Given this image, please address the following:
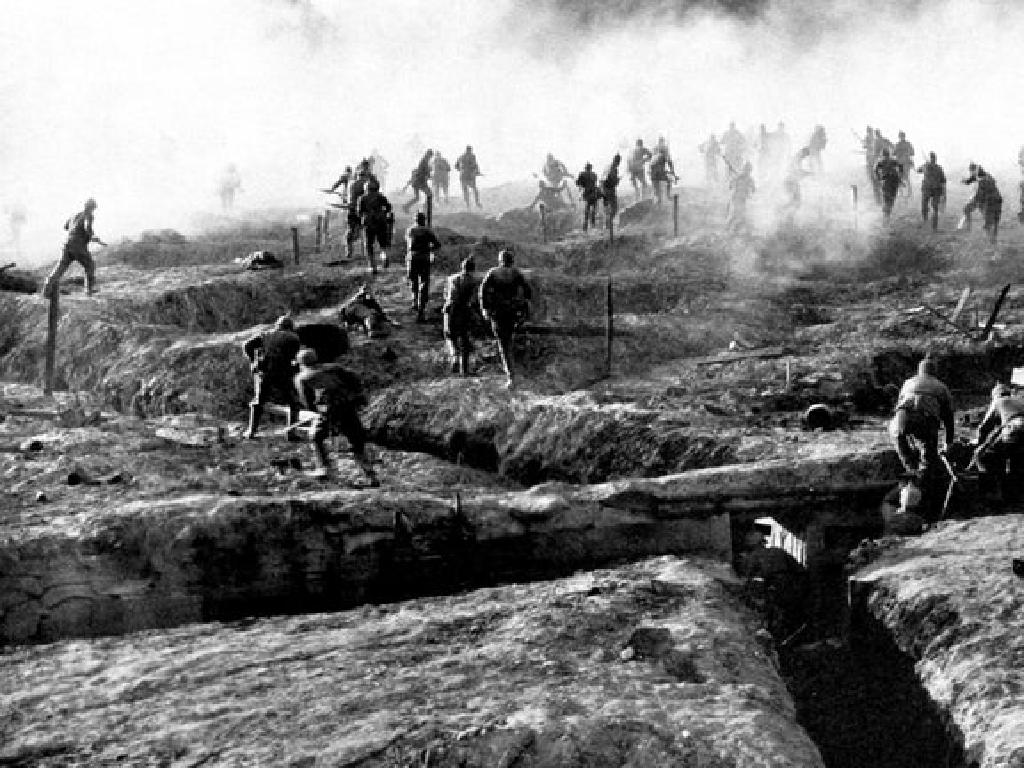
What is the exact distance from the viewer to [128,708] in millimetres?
5438

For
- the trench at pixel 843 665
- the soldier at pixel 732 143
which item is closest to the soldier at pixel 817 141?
the soldier at pixel 732 143

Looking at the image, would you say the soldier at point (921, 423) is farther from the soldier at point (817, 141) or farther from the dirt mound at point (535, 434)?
the soldier at point (817, 141)

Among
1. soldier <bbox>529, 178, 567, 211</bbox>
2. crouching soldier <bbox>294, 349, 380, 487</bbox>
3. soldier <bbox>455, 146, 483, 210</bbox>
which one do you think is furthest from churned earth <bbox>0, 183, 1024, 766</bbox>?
soldier <bbox>455, 146, 483, 210</bbox>

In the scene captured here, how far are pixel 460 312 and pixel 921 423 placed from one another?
738cm

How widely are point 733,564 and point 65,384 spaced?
11.9 metres

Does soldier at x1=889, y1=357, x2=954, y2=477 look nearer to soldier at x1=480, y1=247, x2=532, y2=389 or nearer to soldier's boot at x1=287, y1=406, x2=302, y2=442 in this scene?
soldier at x1=480, y1=247, x2=532, y2=389

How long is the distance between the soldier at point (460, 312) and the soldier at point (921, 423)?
7034 mm

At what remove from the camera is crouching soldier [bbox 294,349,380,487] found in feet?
31.3

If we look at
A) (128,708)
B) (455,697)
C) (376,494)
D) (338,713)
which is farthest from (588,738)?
(376,494)

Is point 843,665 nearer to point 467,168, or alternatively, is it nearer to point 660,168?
point 660,168

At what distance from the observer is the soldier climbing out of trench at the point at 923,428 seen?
870cm

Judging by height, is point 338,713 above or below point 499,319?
below

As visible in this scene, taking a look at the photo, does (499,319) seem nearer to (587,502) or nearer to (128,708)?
(587,502)

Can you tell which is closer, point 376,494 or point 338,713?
point 338,713
